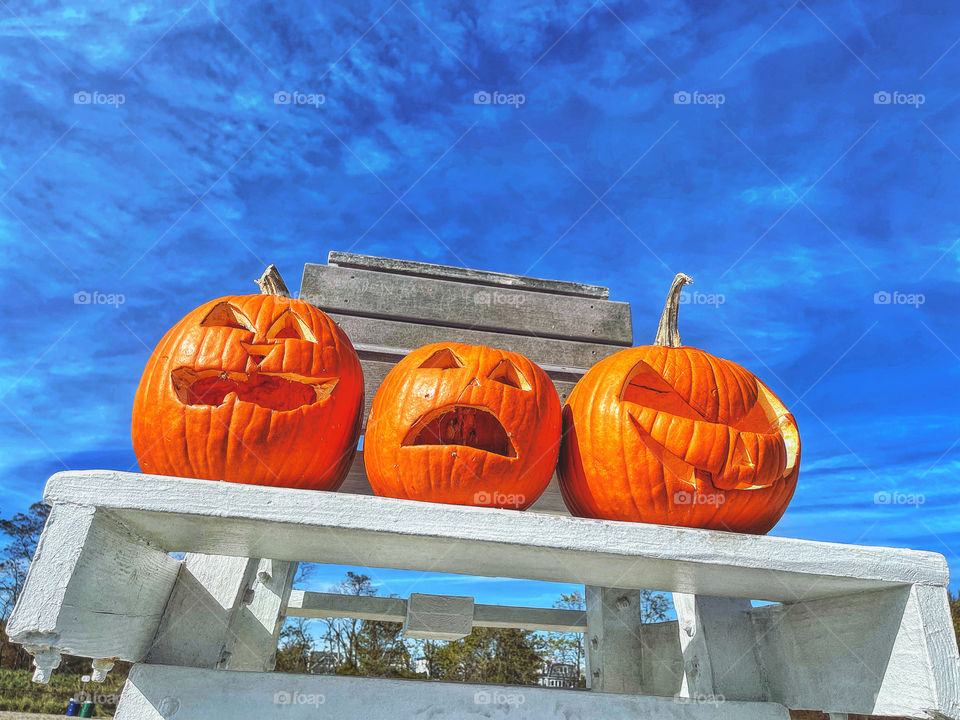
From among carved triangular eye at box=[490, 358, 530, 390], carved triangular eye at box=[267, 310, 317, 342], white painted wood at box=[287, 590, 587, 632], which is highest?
carved triangular eye at box=[267, 310, 317, 342]

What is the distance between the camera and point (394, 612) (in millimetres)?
2600

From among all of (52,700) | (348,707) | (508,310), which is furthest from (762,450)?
(52,700)

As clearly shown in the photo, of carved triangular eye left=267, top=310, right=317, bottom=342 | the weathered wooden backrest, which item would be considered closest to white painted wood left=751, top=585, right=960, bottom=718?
the weathered wooden backrest

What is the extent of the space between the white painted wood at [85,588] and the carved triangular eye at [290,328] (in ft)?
2.02

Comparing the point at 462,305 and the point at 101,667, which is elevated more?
the point at 462,305

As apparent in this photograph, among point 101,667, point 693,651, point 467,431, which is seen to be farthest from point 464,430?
point 101,667

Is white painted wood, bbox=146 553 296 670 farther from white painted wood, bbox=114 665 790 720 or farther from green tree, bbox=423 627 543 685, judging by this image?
green tree, bbox=423 627 543 685

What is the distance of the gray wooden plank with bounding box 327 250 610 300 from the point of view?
271cm

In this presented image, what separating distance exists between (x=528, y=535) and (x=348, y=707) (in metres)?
0.51

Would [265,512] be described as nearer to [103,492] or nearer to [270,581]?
[103,492]

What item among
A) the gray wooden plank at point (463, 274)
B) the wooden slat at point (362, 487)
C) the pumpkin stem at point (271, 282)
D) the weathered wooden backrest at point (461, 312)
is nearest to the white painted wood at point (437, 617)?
the wooden slat at point (362, 487)

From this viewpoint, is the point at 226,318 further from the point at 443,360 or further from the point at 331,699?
the point at 331,699

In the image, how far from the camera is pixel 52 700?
11859 mm

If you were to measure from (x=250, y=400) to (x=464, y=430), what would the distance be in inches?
22.6
